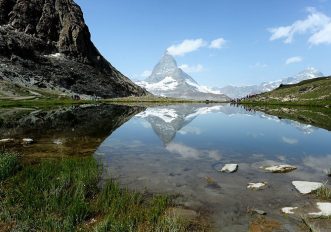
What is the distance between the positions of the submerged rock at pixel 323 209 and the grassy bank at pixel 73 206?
6727 millimetres

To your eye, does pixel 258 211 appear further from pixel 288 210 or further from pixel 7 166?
pixel 7 166

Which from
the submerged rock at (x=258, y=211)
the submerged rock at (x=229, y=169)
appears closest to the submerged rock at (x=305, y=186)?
the submerged rock at (x=258, y=211)

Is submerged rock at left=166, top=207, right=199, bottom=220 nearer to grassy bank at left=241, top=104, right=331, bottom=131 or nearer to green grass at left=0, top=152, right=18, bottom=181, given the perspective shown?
green grass at left=0, top=152, right=18, bottom=181

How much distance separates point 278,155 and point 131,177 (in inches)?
736

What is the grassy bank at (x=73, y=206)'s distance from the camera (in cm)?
1570

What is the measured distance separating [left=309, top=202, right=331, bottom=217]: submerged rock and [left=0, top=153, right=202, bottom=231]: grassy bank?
22.1 ft

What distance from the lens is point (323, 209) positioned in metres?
19.3

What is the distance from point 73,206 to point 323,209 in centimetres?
1267

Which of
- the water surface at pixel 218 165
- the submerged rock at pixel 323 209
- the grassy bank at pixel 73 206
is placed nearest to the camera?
the grassy bank at pixel 73 206

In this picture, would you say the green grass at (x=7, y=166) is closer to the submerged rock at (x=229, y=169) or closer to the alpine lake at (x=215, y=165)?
the alpine lake at (x=215, y=165)

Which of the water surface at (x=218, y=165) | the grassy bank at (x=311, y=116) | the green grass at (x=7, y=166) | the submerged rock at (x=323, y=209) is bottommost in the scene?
the water surface at (x=218, y=165)

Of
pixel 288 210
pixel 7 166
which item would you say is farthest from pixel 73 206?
pixel 288 210

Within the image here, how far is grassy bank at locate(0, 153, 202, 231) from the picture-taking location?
1570cm

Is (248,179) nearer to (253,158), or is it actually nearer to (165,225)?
(253,158)
